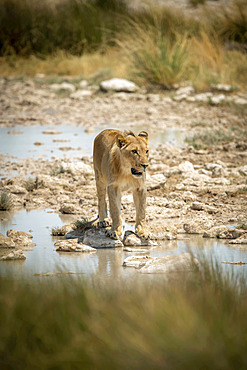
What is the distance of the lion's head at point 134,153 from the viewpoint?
19.6 ft

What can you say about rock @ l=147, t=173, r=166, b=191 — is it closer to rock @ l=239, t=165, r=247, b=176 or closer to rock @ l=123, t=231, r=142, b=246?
rock @ l=239, t=165, r=247, b=176

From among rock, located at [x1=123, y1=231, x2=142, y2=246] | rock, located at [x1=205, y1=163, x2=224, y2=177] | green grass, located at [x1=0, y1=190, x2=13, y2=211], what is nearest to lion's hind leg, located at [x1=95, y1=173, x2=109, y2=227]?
rock, located at [x1=123, y1=231, x2=142, y2=246]

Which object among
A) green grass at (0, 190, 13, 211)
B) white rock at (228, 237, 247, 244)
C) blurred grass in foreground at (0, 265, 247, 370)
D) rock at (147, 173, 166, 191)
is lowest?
blurred grass in foreground at (0, 265, 247, 370)

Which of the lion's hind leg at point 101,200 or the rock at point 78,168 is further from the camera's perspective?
the rock at point 78,168

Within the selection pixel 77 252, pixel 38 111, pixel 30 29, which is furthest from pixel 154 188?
pixel 30 29

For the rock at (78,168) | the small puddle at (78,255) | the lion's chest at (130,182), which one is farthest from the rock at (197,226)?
the rock at (78,168)

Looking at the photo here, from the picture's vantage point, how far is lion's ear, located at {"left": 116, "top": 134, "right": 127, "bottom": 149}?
604 centimetres

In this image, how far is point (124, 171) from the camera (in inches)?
243

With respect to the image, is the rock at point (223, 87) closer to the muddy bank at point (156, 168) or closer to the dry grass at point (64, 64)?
the muddy bank at point (156, 168)

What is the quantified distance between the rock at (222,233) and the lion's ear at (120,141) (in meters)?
1.31

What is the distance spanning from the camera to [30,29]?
1052 inches

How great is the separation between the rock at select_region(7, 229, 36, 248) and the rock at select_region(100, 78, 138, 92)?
13.2 metres

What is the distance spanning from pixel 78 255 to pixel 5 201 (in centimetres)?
201

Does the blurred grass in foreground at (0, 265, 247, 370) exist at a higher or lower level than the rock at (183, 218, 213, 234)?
lower
